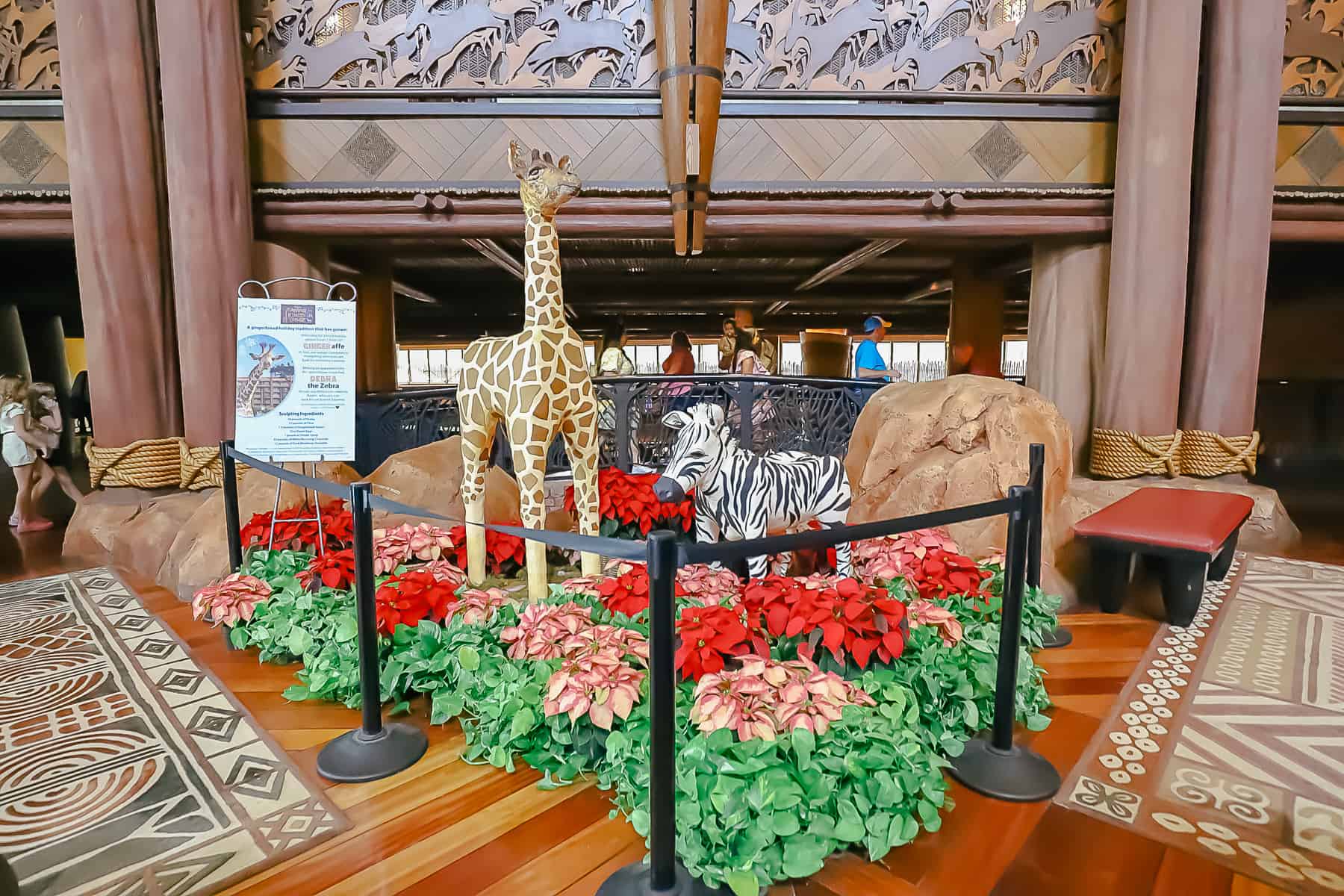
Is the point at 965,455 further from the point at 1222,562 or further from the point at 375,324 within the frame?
the point at 375,324

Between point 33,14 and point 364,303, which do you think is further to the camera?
point 364,303

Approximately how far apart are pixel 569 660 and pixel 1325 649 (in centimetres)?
349

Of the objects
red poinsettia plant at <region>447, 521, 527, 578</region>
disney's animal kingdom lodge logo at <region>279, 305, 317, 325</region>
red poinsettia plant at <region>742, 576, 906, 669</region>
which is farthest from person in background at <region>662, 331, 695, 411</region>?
red poinsettia plant at <region>742, 576, 906, 669</region>

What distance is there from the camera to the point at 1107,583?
11.9 ft

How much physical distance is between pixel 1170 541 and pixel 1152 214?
280 cm

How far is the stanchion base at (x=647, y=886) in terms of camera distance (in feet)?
5.12

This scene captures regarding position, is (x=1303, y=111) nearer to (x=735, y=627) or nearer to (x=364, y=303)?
(x=735, y=627)

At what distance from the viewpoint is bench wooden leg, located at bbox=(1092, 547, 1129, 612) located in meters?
3.57

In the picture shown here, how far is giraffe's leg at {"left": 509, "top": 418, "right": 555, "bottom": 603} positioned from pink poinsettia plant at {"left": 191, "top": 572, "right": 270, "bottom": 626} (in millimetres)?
1270

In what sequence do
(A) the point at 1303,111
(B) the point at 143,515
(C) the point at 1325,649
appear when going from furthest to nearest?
1. (A) the point at 1303,111
2. (B) the point at 143,515
3. (C) the point at 1325,649

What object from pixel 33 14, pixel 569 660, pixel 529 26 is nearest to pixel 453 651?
pixel 569 660

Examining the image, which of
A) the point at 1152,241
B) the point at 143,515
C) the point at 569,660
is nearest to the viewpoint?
the point at 569,660

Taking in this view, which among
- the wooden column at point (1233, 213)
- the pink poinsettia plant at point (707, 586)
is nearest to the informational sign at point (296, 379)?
the pink poinsettia plant at point (707, 586)

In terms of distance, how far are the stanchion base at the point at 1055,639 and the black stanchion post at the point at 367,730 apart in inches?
109
